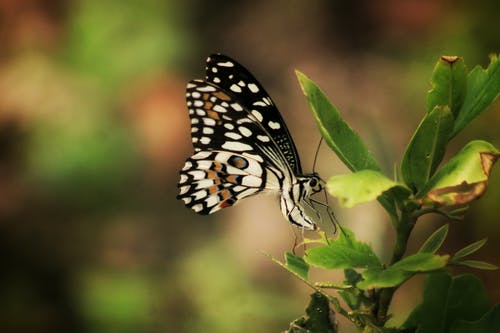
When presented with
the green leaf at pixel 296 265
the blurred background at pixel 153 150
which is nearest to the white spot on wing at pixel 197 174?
the green leaf at pixel 296 265

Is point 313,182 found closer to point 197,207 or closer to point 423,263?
point 197,207

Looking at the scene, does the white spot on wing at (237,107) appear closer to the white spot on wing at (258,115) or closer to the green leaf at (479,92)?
the white spot on wing at (258,115)

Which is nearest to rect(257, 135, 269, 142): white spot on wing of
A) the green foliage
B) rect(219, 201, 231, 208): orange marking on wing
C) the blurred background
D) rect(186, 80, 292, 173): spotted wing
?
rect(186, 80, 292, 173): spotted wing

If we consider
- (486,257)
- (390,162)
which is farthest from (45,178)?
(390,162)

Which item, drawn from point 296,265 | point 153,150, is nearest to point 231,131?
point 296,265

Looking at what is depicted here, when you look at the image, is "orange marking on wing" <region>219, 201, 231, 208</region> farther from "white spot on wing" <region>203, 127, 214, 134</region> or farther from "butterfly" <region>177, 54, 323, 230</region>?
"white spot on wing" <region>203, 127, 214, 134</region>
